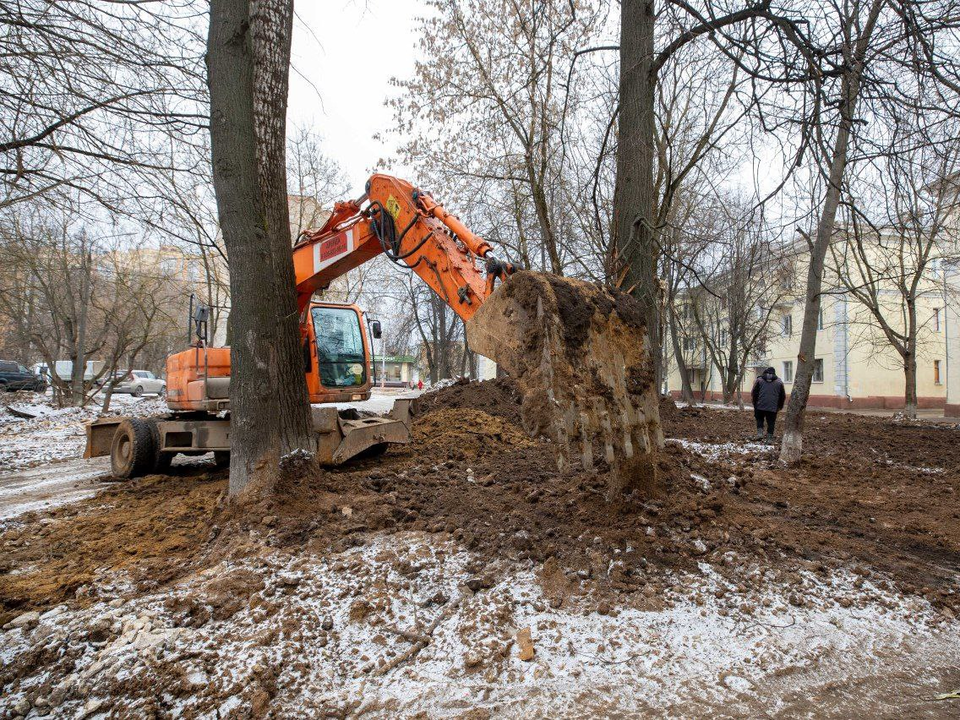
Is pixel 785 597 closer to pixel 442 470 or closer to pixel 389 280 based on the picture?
pixel 442 470

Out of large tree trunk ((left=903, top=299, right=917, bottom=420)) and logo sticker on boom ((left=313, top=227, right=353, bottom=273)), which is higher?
logo sticker on boom ((left=313, top=227, right=353, bottom=273))

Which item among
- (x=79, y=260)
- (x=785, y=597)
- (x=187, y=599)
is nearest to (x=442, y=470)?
(x=187, y=599)

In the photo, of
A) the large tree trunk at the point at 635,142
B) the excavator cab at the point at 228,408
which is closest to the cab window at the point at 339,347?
the excavator cab at the point at 228,408

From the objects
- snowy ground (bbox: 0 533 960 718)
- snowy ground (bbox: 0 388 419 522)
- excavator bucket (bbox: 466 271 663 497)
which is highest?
excavator bucket (bbox: 466 271 663 497)

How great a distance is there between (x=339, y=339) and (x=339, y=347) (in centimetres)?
12

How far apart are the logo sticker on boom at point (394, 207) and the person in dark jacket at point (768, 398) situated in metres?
7.25

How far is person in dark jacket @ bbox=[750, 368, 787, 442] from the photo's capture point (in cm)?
1021

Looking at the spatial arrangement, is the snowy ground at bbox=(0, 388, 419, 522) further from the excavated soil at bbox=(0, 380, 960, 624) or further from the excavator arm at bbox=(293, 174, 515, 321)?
the excavator arm at bbox=(293, 174, 515, 321)

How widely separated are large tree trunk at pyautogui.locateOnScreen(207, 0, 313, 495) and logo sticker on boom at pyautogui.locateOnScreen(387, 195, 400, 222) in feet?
4.68

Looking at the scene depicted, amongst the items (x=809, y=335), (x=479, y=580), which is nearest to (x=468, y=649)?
(x=479, y=580)

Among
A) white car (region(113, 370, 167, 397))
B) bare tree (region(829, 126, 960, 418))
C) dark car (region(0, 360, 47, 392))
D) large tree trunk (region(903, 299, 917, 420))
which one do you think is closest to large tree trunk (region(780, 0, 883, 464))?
bare tree (region(829, 126, 960, 418))

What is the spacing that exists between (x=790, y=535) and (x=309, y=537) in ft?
12.1

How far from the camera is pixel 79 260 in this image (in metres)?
17.6

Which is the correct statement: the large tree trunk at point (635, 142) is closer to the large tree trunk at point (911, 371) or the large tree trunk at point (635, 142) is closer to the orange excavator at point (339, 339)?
the orange excavator at point (339, 339)
